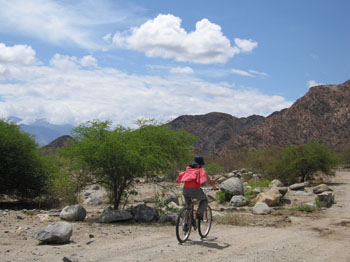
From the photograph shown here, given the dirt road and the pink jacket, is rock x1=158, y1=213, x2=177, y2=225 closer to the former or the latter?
the dirt road

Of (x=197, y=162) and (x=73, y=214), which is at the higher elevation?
(x=197, y=162)

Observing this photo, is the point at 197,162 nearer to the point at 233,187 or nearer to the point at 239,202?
the point at 239,202

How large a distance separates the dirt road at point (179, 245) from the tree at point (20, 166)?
6551mm

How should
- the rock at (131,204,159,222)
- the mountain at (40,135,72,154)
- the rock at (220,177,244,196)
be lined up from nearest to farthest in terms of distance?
the rock at (131,204,159,222) → the mountain at (40,135,72,154) → the rock at (220,177,244,196)

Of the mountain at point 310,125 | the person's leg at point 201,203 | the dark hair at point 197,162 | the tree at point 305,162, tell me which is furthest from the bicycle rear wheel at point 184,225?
the mountain at point 310,125

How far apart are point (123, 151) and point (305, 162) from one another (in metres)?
19.9

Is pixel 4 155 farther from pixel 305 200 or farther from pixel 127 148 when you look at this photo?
pixel 305 200

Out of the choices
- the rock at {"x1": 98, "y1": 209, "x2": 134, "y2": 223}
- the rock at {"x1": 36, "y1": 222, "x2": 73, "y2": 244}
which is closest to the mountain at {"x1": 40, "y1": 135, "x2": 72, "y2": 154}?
the rock at {"x1": 98, "y1": 209, "x2": 134, "y2": 223}

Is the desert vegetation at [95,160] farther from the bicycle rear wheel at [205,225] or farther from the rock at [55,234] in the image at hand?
the rock at [55,234]

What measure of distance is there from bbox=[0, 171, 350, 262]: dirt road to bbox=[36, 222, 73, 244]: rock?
0.20 meters

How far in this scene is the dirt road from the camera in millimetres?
7695

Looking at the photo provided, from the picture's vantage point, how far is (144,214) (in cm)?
1309

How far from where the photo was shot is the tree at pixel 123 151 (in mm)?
12805

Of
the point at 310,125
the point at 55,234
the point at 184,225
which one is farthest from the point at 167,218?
the point at 310,125
